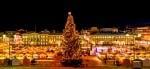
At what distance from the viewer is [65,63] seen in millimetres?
23266

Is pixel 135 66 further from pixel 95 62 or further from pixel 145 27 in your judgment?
pixel 145 27

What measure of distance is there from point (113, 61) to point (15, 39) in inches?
843

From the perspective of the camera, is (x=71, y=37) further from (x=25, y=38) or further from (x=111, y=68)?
(x=25, y=38)

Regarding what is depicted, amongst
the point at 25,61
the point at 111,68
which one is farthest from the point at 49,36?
the point at 111,68

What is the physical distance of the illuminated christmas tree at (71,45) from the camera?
22.7 meters

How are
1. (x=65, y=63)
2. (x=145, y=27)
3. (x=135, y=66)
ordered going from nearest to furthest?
(x=135, y=66)
(x=65, y=63)
(x=145, y=27)

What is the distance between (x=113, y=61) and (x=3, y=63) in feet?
28.8

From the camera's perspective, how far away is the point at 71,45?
23.0 meters

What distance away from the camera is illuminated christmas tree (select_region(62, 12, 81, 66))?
2266 centimetres

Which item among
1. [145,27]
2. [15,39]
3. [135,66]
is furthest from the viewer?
[145,27]

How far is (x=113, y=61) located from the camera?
26125mm

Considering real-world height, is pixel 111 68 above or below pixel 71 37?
below

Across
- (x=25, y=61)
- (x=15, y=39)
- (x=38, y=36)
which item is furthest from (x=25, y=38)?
(x=25, y=61)

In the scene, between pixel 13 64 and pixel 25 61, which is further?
pixel 25 61
